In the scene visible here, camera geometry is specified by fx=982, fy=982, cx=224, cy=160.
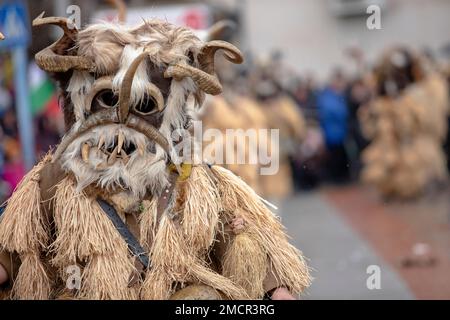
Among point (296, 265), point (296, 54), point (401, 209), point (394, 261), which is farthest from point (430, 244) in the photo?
point (296, 54)

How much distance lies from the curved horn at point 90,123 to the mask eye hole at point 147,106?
0.35 feet

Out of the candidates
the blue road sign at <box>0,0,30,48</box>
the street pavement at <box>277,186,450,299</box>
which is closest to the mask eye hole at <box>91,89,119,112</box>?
the street pavement at <box>277,186,450,299</box>

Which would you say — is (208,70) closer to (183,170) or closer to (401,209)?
(183,170)

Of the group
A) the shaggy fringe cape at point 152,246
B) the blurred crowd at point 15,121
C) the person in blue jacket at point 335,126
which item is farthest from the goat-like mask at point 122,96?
the person in blue jacket at point 335,126

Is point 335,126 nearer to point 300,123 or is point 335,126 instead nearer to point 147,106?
point 300,123

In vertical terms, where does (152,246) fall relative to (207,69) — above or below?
below

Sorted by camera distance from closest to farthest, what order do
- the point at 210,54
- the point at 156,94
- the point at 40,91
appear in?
the point at 156,94
the point at 210,54
the point at 40,91

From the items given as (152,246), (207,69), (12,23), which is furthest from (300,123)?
(152,246)

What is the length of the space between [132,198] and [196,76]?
0.58m

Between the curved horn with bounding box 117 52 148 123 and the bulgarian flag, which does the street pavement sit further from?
the bulgarian flag

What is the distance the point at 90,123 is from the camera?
4.07 m

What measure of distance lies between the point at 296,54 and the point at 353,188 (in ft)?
32.3

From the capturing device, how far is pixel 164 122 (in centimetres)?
415

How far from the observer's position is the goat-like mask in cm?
405
